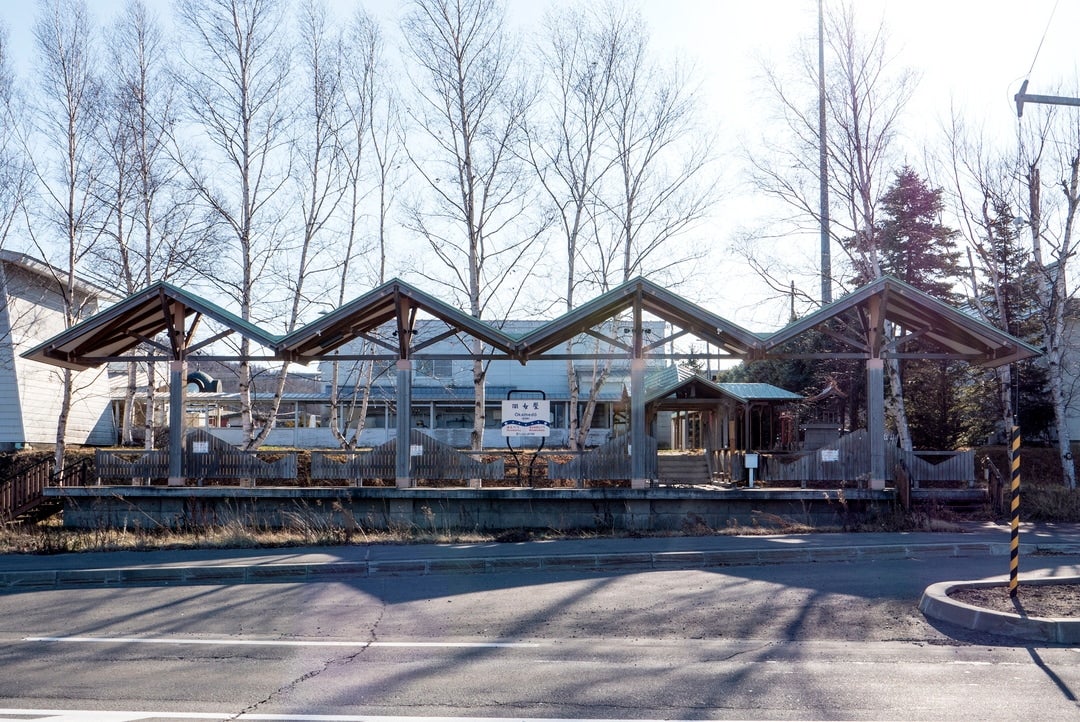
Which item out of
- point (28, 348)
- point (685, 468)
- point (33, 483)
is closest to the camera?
point (33, 483)

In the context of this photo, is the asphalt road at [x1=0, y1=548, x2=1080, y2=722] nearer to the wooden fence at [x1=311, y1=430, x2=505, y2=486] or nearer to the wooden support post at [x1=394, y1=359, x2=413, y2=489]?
the wooden support post at [x1=394, y1=359, x2=413, y2=489]

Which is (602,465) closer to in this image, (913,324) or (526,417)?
(526,417)

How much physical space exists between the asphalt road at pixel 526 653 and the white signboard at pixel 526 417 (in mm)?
7372

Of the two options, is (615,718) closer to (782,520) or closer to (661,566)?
(661,566)

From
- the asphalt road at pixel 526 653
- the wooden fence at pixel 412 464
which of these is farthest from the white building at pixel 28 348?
the asphalt road at pixel 526 653

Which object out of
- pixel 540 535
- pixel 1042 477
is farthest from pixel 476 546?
pixel 1042 477

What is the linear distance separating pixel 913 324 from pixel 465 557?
41.5 feet

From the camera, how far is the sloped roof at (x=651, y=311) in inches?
776

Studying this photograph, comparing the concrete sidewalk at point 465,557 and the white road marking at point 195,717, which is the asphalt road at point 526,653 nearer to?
the white road marking at point 195,717

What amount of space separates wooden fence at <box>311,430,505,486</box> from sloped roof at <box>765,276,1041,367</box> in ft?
22.7

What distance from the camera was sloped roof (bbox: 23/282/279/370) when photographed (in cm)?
2030

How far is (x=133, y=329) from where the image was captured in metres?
22.9

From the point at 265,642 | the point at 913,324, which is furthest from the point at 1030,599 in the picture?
the point at 913,324

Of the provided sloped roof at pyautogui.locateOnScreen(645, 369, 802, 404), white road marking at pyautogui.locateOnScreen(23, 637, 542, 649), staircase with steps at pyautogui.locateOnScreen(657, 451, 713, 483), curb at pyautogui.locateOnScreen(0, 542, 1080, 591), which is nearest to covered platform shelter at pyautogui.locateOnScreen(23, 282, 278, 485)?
curb at pyautogui.locateOnScreen(0, 542, 1080, 591)
